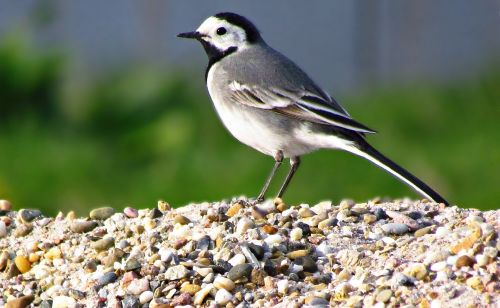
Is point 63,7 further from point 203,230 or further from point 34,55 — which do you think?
point 203,230

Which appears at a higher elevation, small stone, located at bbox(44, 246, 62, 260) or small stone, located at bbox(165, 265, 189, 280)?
small stone, located at bbox(165, 265, 189, 280)

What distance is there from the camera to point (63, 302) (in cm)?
396

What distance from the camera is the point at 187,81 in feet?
32.1

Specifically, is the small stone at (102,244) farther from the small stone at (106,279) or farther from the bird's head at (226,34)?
the bird's head at (226,34)

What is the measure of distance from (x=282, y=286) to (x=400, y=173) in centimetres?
111

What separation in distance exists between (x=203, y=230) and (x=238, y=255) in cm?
36

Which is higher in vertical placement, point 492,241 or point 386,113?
point 492,241

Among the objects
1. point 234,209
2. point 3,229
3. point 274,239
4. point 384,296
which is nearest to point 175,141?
point 3,229

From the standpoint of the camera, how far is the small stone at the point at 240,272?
391 centimetres

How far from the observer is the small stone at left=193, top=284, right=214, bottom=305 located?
12.6ft

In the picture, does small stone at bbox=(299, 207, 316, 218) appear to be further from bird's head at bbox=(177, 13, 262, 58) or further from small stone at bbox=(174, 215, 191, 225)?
bird's head at bbox=(177, 13, 262, 58)

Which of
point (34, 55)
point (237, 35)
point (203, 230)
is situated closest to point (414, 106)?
point (34, 55)

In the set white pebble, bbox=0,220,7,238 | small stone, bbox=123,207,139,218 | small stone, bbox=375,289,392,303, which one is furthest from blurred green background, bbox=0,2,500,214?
small stone, bbox=375,289,392,303

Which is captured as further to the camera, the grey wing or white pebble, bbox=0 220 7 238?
the grey wing
